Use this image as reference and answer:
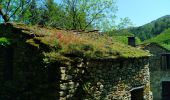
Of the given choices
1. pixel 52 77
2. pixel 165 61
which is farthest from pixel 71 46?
pixel 165 61

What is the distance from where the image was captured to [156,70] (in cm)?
3244

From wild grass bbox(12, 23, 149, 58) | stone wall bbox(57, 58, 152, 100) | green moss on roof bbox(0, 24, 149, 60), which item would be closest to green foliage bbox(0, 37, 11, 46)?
green moss on roof bbox(0, 24, 149, 60)

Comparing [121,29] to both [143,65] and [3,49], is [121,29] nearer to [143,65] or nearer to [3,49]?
[143,65]

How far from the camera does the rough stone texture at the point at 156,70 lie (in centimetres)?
3180

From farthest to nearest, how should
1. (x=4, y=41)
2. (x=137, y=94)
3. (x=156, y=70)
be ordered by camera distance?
(x=156, y=70), (x=137, y=94), (x=4, y=41)

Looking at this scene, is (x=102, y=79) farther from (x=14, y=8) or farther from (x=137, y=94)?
(x=14, y=8)

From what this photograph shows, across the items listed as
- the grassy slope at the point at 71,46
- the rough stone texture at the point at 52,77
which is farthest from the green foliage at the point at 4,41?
the grassy slope at the point at 71,46

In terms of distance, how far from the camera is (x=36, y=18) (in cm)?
3594

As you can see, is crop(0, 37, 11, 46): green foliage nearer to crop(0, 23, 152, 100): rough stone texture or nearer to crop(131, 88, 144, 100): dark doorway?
crop(0, 23, 152, 100): rough stone texture

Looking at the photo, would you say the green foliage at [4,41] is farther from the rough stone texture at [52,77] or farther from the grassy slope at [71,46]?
the grassy slope at [71,46]

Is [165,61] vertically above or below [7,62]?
below

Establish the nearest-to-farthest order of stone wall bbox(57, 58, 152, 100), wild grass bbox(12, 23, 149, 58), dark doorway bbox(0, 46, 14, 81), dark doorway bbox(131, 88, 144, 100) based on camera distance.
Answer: stone wall bbox(57, 58, 152, 100), wild grass bbox(12, 23, 149, 58), dark doorway bbox(0, 46, 14, 81), dark doorway bbox(131, 88, 144, 100)

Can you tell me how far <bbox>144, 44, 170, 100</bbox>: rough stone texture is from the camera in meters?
31.8

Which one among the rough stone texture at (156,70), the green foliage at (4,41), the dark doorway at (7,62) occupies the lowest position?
the rough stone texture at (156,70)
